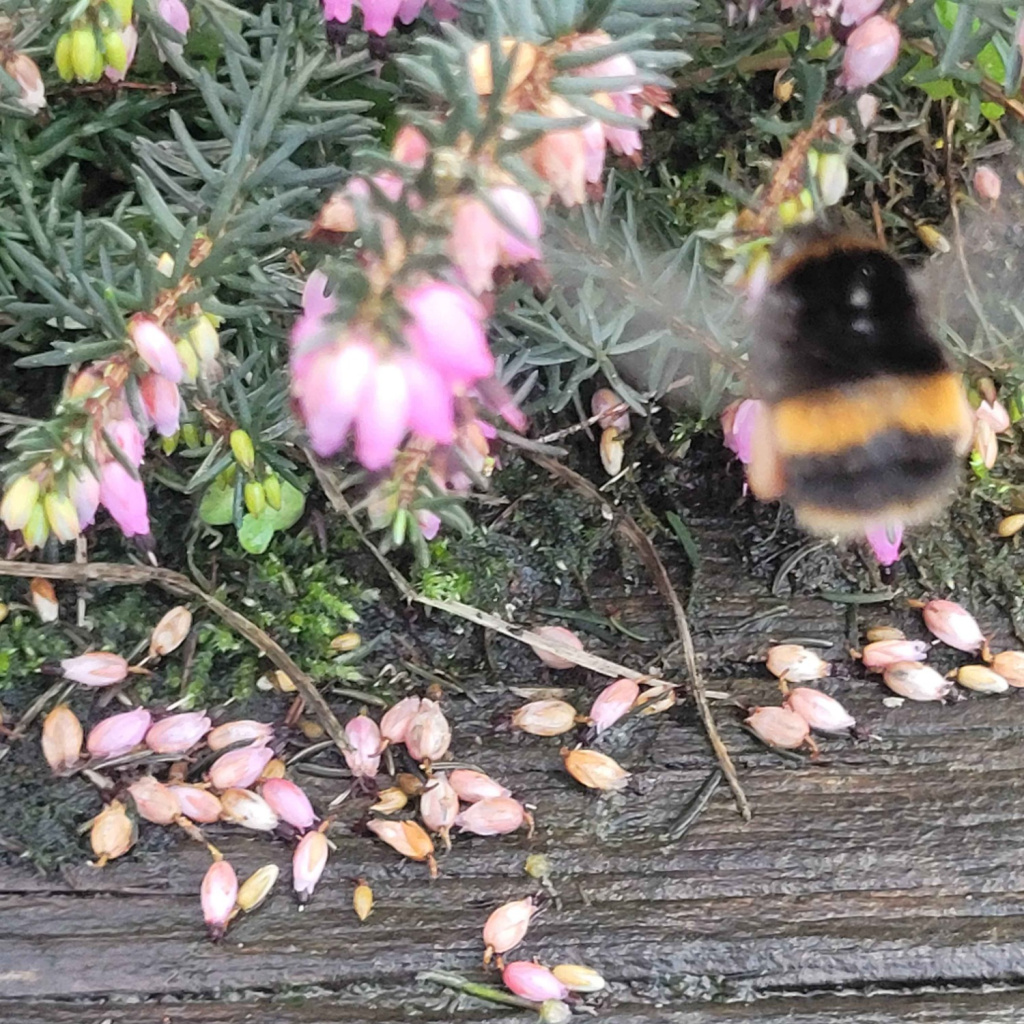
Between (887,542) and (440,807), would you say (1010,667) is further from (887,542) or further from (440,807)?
(440,807)

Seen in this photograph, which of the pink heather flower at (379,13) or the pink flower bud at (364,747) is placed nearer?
the pink heather flower at (379,13)

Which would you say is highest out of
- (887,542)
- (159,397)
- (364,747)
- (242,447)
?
(159,397)

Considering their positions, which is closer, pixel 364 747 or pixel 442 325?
pixel 442 325

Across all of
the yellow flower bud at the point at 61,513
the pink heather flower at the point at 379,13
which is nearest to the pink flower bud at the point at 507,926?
the yellow flower bud at the point at 61,513

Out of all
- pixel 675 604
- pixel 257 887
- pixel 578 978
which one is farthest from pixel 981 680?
pixel 257 887

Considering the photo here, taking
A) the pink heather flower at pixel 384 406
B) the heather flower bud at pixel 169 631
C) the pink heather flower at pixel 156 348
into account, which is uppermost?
the pink heather flower at pixel 384 406

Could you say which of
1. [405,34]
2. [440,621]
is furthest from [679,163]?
[440,621]

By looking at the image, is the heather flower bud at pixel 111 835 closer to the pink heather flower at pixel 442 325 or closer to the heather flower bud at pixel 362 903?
the heather flower bud at pixel 362 903
